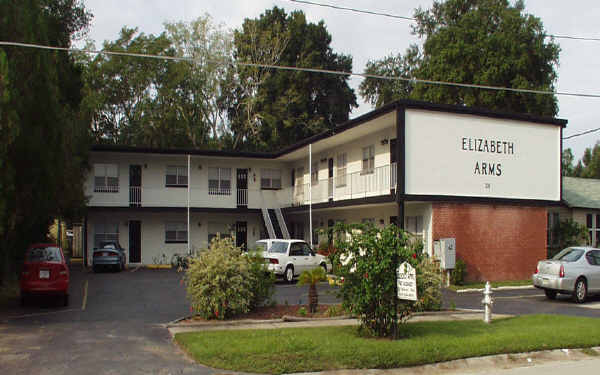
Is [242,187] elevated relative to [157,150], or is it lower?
lower

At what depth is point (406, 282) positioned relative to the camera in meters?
10.1

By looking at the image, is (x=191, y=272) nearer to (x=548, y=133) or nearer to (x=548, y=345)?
(x=548, y=345)

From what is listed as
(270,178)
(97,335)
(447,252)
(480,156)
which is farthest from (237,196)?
(97,335)

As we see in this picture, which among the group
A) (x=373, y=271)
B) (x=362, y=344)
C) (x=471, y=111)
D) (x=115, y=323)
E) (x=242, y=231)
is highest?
(x=471, y=111)

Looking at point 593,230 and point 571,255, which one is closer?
point 571,255

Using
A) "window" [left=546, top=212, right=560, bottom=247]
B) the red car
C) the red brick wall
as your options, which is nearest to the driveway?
the red car

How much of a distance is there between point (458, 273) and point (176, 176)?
18473 mm

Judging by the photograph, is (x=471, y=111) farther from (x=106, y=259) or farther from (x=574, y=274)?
(x=106, y=259)

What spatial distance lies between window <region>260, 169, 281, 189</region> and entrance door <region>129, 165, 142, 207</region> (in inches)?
288

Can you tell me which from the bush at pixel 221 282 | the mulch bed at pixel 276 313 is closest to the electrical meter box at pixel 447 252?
the mulch bed at pixel 276 313

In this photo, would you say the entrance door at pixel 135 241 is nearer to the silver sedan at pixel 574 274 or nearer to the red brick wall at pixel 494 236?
the red brick wall at pixel 494 236

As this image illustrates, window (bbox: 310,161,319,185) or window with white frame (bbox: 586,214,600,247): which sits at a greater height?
window (bbox: 310,161,319,185)

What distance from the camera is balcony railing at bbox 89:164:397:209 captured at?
27859mm

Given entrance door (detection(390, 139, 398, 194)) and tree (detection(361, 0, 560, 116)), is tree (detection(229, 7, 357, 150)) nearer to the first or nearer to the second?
tree (detection(361, 0, 560, 116))
